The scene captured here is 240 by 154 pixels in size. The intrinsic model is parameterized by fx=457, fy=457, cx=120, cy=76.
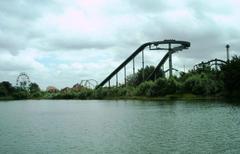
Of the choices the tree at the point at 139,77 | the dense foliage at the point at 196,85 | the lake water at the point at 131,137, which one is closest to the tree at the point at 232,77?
the dense foliage at the point at 196,85

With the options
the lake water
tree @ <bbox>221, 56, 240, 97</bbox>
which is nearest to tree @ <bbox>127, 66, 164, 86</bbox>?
tree @ <bbox>221, 56, 240, 97</bbox>

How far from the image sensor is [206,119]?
45.6m

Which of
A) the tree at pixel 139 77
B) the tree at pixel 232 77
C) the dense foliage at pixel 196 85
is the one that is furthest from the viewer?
the tree at pixel 139 77

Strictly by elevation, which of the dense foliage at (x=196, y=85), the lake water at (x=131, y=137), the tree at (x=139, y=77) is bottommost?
the lake water at (x=131, y=137)

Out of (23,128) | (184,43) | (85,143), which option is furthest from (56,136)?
(184,43)

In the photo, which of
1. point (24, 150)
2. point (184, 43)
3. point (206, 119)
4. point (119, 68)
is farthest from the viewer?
point (119, 68)

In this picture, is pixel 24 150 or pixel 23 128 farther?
pixel 23 128

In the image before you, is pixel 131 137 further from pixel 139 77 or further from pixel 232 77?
pixel 139 77

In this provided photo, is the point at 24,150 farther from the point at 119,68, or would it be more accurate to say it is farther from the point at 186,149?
the point at 119,68

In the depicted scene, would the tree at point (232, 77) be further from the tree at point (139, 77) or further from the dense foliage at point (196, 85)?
the tree at point (139, 77)

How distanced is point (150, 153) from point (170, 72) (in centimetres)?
8827

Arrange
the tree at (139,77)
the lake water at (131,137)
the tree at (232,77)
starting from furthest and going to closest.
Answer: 1. the tree at (139,77)
2. the tree at (232,77)
3. the lake water at (131,137)

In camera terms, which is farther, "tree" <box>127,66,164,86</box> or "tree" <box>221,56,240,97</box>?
"tree" <box>127,66,164,86</box>

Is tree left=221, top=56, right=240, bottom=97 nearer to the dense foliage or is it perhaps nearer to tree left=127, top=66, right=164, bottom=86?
the dense foliage
